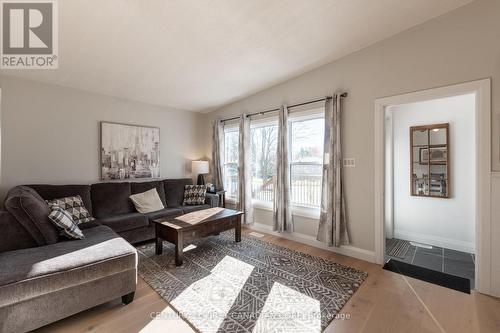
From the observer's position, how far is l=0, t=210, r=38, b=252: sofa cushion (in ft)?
6.79

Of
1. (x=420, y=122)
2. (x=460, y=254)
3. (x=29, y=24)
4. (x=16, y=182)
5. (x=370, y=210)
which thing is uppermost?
(x=29, y=24)

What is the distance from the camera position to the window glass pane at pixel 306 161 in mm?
3520

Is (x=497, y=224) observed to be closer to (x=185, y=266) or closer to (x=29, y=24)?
(x=185, y=266)

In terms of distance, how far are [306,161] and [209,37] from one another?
2.25 metres

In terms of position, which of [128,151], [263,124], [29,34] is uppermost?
[29,34]

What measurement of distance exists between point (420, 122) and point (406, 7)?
1896mm

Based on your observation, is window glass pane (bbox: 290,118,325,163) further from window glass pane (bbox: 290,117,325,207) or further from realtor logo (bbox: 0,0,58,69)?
realtor logo (bbox: 0,0,58,69)

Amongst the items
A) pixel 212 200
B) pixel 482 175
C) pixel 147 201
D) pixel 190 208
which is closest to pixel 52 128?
pixel 147 201

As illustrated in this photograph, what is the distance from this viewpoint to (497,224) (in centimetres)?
215

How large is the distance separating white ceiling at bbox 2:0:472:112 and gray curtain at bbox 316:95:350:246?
0.85 m

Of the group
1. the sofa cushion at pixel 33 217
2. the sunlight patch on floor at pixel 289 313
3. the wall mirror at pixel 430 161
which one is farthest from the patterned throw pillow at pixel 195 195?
the wall mirror at pixel 430 161

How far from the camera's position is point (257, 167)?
4379 millimetres

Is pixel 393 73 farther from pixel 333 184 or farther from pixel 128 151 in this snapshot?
pixel 128 151

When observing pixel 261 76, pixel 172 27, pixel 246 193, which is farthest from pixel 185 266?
pixel 261 76
